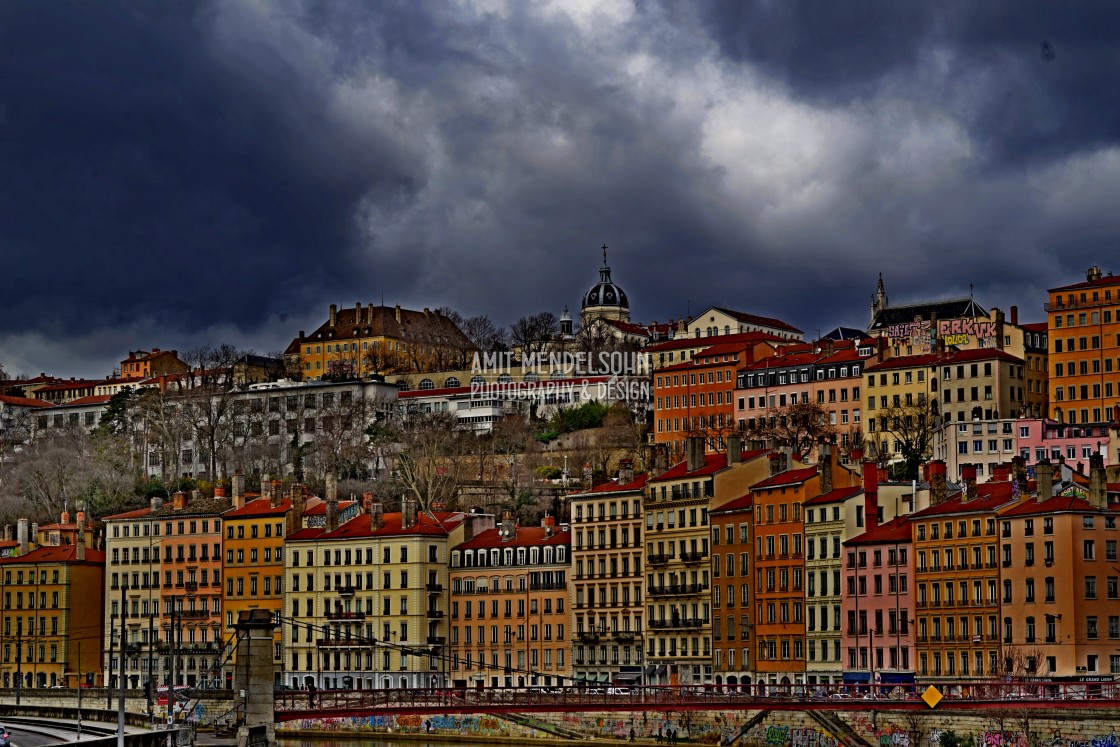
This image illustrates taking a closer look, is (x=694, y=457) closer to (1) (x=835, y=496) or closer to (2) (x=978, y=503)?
(1) (x=835, y=496)

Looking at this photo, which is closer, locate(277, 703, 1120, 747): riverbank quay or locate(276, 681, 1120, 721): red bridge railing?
locate(277, 703, 1120, 747): riverbank quay

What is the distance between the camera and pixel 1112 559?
8212cm

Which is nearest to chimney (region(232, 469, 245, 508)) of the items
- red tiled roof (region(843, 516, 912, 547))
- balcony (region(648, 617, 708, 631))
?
balcony (region(648, 617, 708, 631))

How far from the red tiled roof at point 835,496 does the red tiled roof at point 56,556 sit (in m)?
45.7

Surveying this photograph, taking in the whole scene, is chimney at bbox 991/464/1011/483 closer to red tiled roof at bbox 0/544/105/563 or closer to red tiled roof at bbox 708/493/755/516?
red tiled roof at bbox 708/493/755/516

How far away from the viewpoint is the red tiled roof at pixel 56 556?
120500 mm

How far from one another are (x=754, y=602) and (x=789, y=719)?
2145 centimetres

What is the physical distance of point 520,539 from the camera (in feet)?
351

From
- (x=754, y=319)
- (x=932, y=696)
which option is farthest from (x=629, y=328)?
(x=932, y=696)

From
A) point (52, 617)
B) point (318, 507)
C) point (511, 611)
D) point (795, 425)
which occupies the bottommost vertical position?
point (52, 617)

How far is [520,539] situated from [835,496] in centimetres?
2056

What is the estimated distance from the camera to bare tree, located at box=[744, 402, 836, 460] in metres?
136

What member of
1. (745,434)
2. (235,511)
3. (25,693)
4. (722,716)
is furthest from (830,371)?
(722,716)

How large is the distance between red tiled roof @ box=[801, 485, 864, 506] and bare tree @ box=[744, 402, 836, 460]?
38.7m
